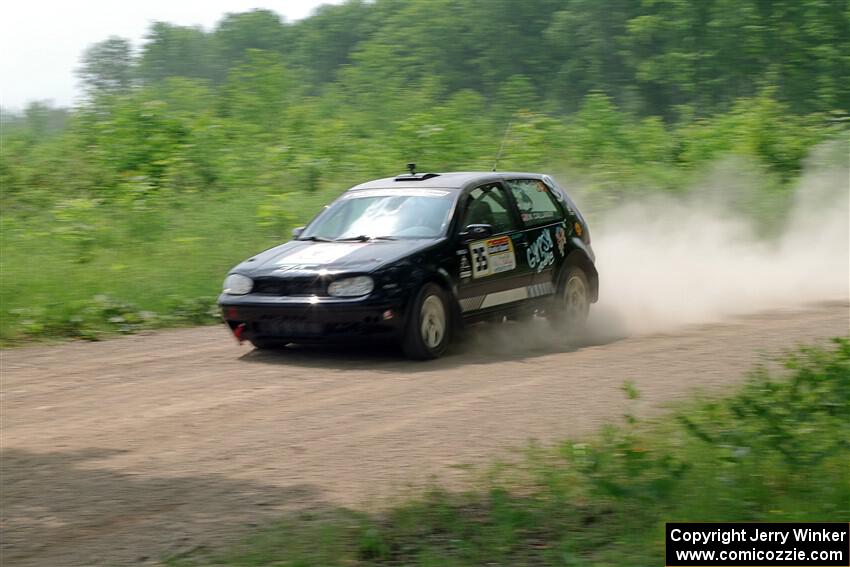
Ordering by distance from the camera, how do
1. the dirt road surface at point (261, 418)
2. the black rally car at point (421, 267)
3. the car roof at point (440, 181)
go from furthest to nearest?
the car roof at point (440, 181) → the black rally car at point (421, 267) → the dirt road surface at point (261, 418)

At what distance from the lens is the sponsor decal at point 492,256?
37.6 feet

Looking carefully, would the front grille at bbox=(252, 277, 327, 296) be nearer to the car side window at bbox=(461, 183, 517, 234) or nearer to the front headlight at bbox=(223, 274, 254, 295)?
the front headlight at bbox=(223, 274, 254, 295)

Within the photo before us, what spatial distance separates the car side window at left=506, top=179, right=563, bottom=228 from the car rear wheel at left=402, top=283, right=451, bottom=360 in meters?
1.76

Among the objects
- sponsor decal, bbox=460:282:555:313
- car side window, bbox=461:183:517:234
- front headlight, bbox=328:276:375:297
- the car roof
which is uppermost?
the car roof

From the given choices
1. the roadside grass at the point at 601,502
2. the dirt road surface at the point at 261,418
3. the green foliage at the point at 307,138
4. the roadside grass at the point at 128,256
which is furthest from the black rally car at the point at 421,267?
the roadside grass at the point at 601,502

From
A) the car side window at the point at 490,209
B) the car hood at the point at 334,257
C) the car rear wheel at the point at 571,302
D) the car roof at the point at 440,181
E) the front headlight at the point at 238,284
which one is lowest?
the car rear wheel at the point at 571,302

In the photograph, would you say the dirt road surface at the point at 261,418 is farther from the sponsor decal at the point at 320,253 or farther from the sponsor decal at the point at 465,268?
the sponsor decal at the point at 320,253

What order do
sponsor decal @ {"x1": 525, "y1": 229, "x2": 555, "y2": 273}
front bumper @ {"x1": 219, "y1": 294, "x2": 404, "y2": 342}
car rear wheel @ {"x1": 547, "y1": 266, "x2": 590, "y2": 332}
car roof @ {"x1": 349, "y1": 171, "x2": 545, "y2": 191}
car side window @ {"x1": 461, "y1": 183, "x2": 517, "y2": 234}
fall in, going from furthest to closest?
car rear wheel @ {"x1": 547, "y1": 266, "x2": 590, "y2": 332}, sponsor decal @ {"x1": 525, "y1": 229, "x2": 555, "y2": 273}, car roof @ {"x1": 349, "y1": 171, "x2": 545, "y2": 191}, car side window @ {"x1": 461, "y1": 183, "x2": 517, "y2": 234}, front bumper @ {"x1": 219, "y1": 294, "x2": 404, "y2": 342}

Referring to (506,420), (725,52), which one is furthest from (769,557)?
(725,52)

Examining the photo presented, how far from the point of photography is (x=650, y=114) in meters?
53.5

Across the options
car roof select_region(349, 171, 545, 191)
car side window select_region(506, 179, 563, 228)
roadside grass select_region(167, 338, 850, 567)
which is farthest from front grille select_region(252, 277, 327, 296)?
roadside grass select_region(167, 338, 850, 567)

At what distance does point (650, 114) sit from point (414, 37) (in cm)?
1329

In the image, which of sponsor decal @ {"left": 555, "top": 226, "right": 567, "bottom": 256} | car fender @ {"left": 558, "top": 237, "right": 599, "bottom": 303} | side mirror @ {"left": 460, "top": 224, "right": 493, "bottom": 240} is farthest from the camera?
car fender @ {"left": 558, "top": 237, "right": 599, "bottom": 303}

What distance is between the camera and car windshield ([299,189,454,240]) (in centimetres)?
1141
